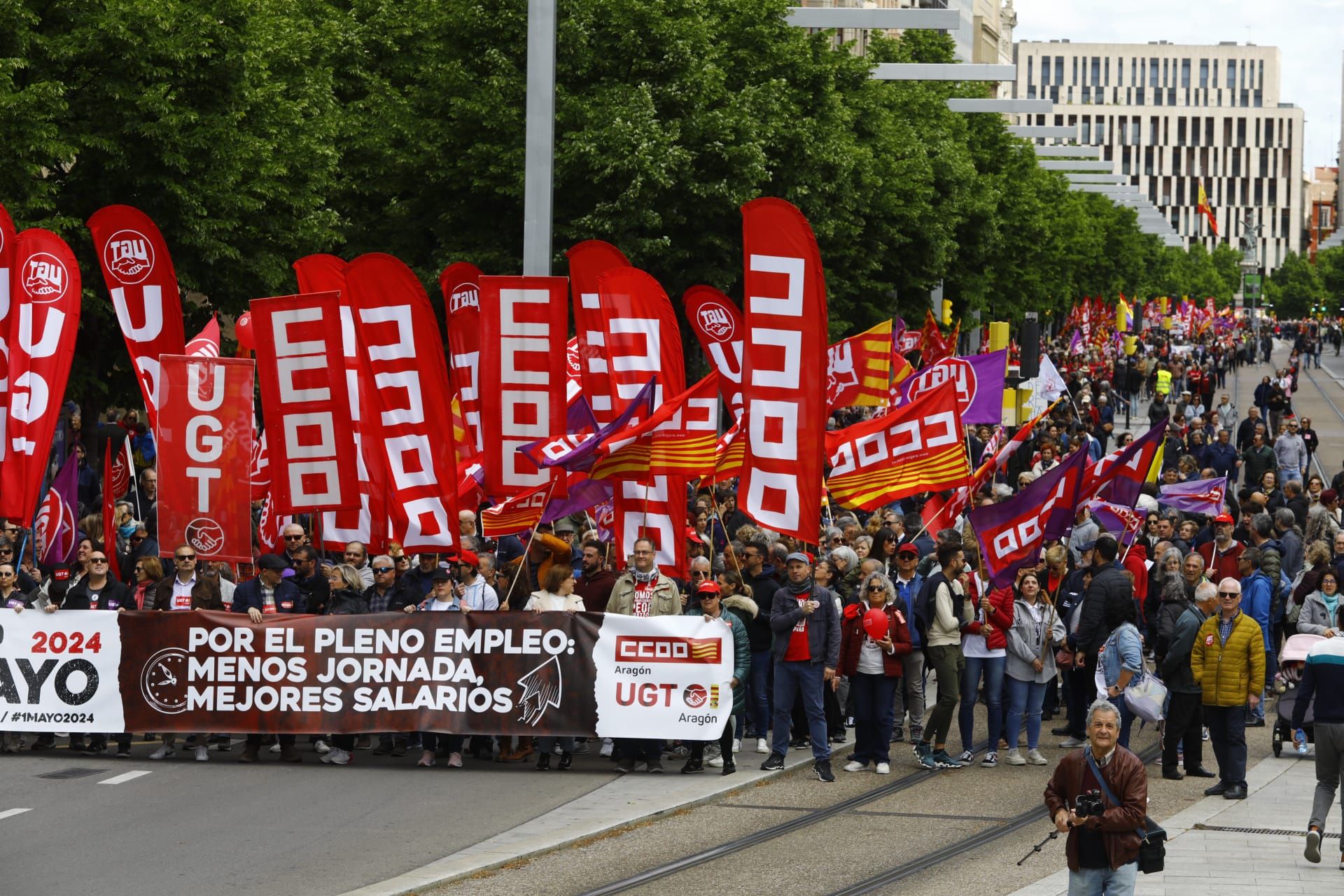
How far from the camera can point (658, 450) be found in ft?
52.1

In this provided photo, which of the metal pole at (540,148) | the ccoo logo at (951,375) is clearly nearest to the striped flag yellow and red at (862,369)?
the ccoo logo at (951,375)

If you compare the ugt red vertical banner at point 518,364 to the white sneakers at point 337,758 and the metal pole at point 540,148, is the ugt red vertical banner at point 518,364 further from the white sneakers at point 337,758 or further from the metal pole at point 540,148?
the white sneakers at point 337,758

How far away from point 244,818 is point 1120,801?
6.13m

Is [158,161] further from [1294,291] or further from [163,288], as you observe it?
[1294,291]

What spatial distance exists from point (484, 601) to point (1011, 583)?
4.00 meters

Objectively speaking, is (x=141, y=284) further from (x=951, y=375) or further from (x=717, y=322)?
(x=951, y=375)

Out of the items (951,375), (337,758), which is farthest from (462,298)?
(951,375)

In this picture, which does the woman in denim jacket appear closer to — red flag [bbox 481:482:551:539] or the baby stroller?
the baby stroller

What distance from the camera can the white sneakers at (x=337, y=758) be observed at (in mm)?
14734

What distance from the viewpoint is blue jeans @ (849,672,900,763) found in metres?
14.7

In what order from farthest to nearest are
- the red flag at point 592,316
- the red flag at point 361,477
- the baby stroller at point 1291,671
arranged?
the red flag at point 592,316
the red flag at point 361,477
the baby stroller at point 1291,671

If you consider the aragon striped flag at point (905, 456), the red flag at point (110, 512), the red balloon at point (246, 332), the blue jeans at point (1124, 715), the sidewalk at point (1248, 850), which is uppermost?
the red balloon at point (246, 332)

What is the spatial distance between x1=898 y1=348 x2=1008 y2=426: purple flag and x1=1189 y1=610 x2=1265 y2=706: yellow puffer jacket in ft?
32.1

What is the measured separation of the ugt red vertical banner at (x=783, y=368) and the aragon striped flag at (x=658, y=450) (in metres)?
1.12
